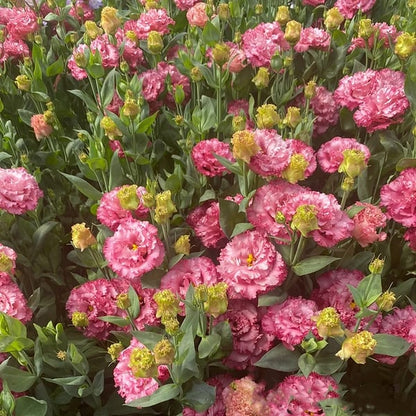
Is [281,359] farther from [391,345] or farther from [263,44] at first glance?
[263,44]

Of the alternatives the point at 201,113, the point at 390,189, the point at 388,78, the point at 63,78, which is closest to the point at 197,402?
the point at 390,189

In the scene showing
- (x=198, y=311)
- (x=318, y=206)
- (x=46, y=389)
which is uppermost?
(x=318, y=206)

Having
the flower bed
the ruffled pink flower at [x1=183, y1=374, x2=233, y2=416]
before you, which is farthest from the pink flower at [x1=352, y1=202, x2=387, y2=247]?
the ruffled pink flower at [x1=183, y1=374, x2=233, y2=416]

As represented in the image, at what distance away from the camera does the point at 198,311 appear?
743mm

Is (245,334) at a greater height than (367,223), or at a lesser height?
lesser

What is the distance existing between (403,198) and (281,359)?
1.24ft

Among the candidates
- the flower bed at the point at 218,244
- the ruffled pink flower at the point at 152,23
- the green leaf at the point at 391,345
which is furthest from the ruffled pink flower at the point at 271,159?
the ruffled pink flower at the point at 152,23

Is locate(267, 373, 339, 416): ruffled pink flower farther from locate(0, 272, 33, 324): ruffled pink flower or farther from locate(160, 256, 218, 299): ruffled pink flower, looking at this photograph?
locate(0, 272, 33, 324): ruffled pink flower

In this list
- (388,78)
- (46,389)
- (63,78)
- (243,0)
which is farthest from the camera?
Result: (243,0)

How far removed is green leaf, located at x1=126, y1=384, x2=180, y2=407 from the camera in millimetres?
721

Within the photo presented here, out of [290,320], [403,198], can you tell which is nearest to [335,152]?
[403,198]

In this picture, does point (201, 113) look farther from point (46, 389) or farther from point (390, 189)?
point (46, 389)

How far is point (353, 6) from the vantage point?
60.9 inches

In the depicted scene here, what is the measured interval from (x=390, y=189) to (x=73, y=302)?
2.11ft
